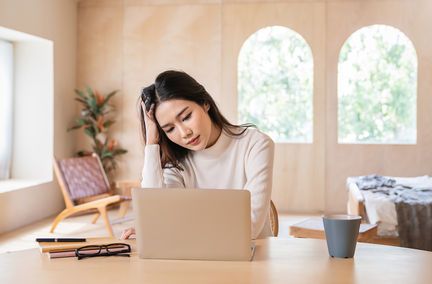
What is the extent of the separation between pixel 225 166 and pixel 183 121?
0.27 metres

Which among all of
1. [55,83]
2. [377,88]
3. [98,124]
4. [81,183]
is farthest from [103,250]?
[377,88]

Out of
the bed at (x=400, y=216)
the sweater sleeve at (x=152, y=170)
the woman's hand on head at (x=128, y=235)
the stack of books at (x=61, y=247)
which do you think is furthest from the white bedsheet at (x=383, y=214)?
the stack of books at (x=61, y=247)

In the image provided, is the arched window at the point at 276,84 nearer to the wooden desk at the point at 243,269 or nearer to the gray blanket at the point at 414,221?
the gray blanket at the point at 414,221

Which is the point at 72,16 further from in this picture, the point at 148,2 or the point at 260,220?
the point at 260,220

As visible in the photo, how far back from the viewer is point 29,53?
7.33m

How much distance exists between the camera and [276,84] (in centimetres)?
801

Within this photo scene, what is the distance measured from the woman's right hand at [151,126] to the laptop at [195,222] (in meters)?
A: 0.51

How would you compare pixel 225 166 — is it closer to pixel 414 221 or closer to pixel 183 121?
pixel 183 121

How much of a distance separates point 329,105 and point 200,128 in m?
5.76

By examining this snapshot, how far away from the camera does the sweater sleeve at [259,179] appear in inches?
82.2

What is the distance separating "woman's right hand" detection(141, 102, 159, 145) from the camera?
7.11 ft

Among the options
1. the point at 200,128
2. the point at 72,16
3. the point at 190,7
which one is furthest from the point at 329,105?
the point at 200,128

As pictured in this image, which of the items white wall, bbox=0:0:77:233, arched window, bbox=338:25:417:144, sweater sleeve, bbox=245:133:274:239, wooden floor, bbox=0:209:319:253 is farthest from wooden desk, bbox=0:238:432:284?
arched window, bbox=338:25:417:144

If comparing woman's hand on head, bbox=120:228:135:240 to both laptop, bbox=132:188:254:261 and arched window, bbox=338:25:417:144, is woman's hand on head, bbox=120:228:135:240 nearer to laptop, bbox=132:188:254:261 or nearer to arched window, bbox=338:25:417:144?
laptop, bbox=132:188:254:261
